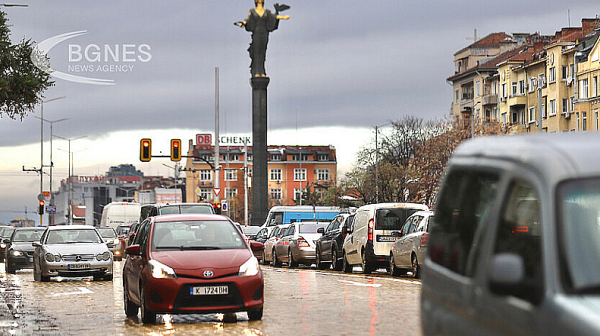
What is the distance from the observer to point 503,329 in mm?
4773

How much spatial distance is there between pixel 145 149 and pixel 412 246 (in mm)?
27861

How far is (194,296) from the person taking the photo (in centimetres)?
1365

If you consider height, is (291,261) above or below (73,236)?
below

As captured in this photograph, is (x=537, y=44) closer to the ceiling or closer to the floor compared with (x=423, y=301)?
closer to the ceiling

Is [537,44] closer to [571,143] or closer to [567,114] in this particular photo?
[567,114]

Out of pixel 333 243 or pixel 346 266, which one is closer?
pixel 346 266

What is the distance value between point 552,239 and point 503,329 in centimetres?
57

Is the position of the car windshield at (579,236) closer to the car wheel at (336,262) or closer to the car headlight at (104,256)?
the car headlight at (104,256)

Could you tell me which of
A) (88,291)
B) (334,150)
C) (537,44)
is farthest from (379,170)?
(334,150)

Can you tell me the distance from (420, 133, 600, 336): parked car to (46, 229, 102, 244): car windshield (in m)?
22.6

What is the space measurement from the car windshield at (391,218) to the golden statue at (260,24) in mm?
45552

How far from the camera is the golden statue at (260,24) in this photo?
72875 millimetres

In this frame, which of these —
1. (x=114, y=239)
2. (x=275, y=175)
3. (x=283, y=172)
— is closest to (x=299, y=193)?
(x=283, y=172)

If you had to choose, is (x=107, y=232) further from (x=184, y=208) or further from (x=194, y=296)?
(x=194, y=296)
